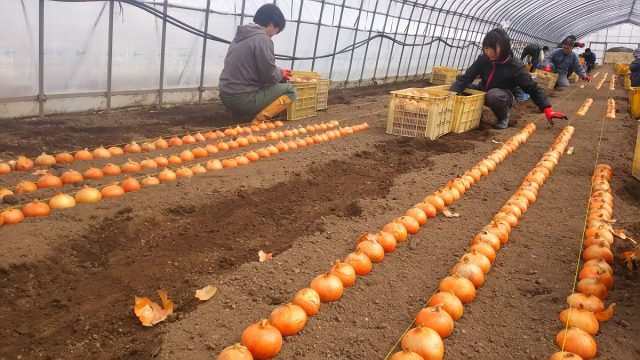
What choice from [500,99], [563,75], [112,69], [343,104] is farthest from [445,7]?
Answer: [112,69]

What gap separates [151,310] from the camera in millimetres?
2707

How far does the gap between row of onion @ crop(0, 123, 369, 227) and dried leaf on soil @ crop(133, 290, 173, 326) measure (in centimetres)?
160

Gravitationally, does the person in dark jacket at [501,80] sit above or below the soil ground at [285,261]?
above

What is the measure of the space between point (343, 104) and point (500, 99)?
3.89 metres

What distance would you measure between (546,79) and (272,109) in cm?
1165

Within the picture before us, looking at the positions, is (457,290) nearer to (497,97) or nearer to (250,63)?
(250,63)

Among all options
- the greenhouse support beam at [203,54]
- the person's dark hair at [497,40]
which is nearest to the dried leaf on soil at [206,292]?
the person's dark hair at [497,40]

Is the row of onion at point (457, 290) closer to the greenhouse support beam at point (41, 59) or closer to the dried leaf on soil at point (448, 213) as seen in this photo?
the dried leaf on soil at point (448, 213)

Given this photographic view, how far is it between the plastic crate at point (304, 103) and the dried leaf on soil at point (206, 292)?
580 centimetres

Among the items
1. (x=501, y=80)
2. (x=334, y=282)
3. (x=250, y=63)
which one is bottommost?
(x=334, y=282)

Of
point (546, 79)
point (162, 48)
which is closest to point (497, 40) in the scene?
point (162, 48)

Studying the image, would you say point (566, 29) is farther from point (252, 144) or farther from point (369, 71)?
point (252, 144)

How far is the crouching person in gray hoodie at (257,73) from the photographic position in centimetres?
721

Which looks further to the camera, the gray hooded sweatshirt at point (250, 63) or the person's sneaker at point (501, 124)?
the person's sneaker at point (501, 124)
